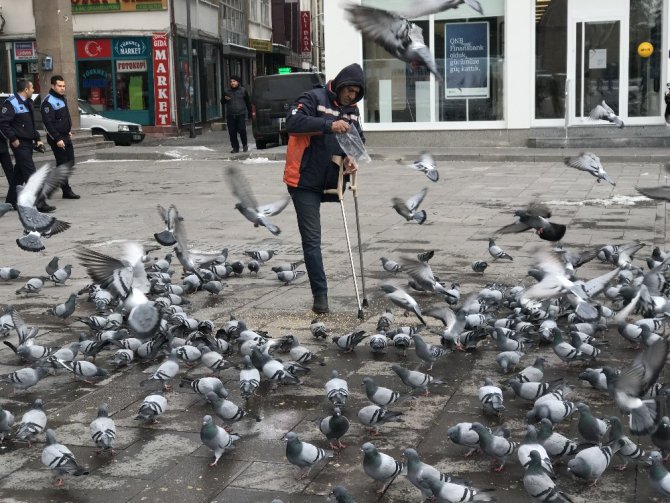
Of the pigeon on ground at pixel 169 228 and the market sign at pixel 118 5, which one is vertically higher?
the market sign at pixel 118 5

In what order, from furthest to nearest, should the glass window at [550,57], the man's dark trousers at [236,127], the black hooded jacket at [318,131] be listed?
the man's dark trousers at [236,127] < the glass window at [550,57] < the black hooded jacket at [318,131]

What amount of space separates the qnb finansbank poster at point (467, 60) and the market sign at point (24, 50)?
16215 mm

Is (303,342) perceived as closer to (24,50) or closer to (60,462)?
(60,462)

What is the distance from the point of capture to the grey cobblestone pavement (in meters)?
4.15

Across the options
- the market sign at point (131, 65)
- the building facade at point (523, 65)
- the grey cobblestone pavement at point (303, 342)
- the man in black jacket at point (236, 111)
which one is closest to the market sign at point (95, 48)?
the market sign at point (131, 65)

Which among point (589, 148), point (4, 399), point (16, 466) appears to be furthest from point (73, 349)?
point (589, 148)

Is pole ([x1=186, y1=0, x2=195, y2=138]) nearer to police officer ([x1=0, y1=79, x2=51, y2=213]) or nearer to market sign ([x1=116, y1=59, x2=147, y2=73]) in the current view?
market sign ([x1=116, y1=59, x2=147, y2=73])

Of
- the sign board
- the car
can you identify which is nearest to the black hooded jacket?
the car

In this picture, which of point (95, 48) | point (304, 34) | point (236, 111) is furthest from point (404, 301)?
point (304, 34)

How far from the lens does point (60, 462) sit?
4.09 meters

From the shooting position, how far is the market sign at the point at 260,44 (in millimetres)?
44781

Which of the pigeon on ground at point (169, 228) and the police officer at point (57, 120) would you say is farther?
the police officer at point (57, 120)

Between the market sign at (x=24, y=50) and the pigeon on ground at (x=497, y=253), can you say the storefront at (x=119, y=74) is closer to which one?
the market sign at (x=24, y=50)

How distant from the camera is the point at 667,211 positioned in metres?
12.3
